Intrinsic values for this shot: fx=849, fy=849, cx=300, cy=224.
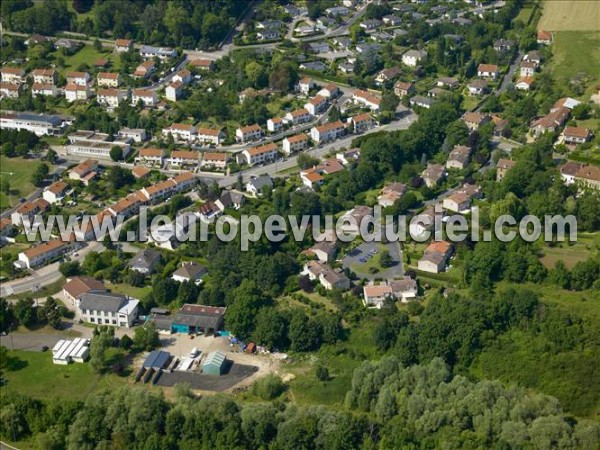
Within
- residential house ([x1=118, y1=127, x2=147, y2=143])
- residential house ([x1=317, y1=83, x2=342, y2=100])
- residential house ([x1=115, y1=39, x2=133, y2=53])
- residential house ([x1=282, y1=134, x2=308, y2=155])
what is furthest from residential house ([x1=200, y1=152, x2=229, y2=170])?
residential house ([x1=115, y1=39, x2=133, y2=53])

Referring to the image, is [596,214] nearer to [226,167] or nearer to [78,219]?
[226,167]

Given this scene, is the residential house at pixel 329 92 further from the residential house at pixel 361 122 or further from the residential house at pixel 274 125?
the residential house at pixel 274 125

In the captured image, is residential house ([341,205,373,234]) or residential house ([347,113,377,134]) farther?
residential house ([347,113,377,134])

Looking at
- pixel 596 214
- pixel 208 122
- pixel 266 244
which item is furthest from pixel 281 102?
pixel 596 214

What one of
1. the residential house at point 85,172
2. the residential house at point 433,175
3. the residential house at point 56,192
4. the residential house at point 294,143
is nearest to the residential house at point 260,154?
the residential house at point 294,143

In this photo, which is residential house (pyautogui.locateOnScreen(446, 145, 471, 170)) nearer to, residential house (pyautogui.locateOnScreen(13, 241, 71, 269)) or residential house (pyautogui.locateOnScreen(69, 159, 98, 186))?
residential house (pyautogui.locateOnScreen(69, 159, 98, 186))

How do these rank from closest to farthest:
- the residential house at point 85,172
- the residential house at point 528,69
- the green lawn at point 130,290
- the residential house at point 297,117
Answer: the green lawn at point 130,290
the residential house at point 85,172
the residential house at point 297,117
the residential house at point 528,69
